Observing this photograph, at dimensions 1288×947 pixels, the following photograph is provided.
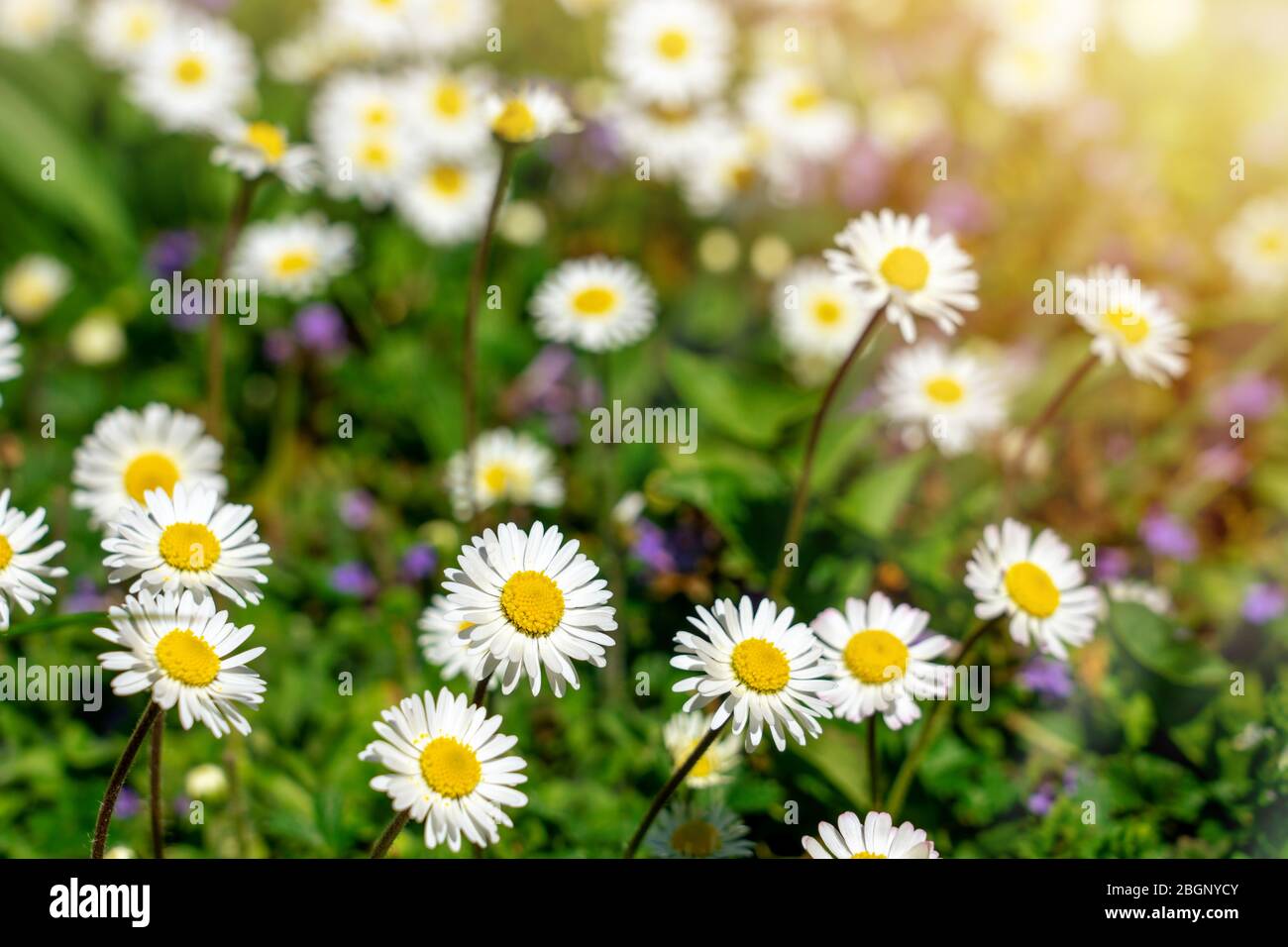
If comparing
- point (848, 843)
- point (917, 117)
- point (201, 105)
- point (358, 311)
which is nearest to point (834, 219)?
point (917, 117)

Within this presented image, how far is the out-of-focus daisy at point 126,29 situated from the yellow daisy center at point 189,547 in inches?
82.6

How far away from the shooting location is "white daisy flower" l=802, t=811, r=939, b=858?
1354 mm

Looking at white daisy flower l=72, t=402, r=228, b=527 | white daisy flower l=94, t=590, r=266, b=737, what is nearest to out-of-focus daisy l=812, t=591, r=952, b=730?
white daisy flower l=94, t=590, r=266, b=737

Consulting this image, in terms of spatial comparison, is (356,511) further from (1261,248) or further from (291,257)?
(1261,248)

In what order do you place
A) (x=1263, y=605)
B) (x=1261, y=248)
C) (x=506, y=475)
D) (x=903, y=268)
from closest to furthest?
1. (x=903, y=268)
2. (x=1263, y=605)
3. (x=506, y=475)
4. (x=1261, y=248)

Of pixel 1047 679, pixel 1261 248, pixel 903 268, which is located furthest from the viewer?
pixel 1261 248

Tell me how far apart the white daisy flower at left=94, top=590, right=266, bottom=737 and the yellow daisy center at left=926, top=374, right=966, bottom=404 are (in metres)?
1.38

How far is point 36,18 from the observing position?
347 centimetres

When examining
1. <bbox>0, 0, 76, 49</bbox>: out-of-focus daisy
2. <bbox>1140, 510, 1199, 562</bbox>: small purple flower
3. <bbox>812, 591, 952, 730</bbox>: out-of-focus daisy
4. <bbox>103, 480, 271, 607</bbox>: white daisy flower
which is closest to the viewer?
<bbox>103, 480, 271, 607</bbox>: white daisy flower

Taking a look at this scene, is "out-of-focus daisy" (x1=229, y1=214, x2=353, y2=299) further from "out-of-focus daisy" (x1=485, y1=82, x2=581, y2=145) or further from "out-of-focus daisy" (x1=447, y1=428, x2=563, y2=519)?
"out-of-focus daisy" (x1=485, y1=82, x2=581, y2=145)

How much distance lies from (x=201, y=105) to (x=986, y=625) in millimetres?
2202

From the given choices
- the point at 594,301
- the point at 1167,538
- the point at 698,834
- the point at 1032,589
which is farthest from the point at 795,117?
the point at 698,834

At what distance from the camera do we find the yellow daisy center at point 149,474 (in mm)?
1782

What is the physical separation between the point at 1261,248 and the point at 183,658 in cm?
274
